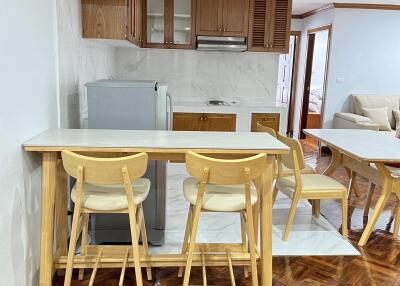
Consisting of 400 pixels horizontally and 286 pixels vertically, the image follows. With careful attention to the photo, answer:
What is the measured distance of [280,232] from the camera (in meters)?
3.16

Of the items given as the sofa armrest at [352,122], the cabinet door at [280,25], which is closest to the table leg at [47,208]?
the cabinet door at [280,25]

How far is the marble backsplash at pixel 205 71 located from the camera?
5.21m

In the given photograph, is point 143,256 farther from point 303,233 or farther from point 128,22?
point 128,22

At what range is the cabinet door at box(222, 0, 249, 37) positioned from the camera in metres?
4.83

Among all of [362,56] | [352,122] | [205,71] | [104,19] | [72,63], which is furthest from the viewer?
[362,56]

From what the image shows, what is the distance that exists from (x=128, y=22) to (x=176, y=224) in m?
→ 1.72

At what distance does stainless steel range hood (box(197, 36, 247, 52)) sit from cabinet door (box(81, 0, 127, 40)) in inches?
75.4

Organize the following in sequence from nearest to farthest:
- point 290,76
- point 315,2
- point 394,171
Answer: point 394,171
point 315,2
point 290,76

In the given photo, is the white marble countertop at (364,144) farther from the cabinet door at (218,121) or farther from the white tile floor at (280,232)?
the cabinet door at (218,121)

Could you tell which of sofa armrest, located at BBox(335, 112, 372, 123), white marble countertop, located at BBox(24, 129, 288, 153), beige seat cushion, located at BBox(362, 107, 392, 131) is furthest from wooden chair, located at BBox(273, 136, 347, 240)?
beige seat cushion, located at BBox(362, 107, 392, 131)

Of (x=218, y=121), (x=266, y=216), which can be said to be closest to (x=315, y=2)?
(x=218, y=121)

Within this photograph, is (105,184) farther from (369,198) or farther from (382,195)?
(369,198)

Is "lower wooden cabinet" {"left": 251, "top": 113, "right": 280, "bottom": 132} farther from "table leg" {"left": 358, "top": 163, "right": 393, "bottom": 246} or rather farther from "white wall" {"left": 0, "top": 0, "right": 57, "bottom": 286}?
"white wall" {"left": 0, "top": 0, "right": 57, "bottom": 286}

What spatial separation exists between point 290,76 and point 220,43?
3234 millimetres
